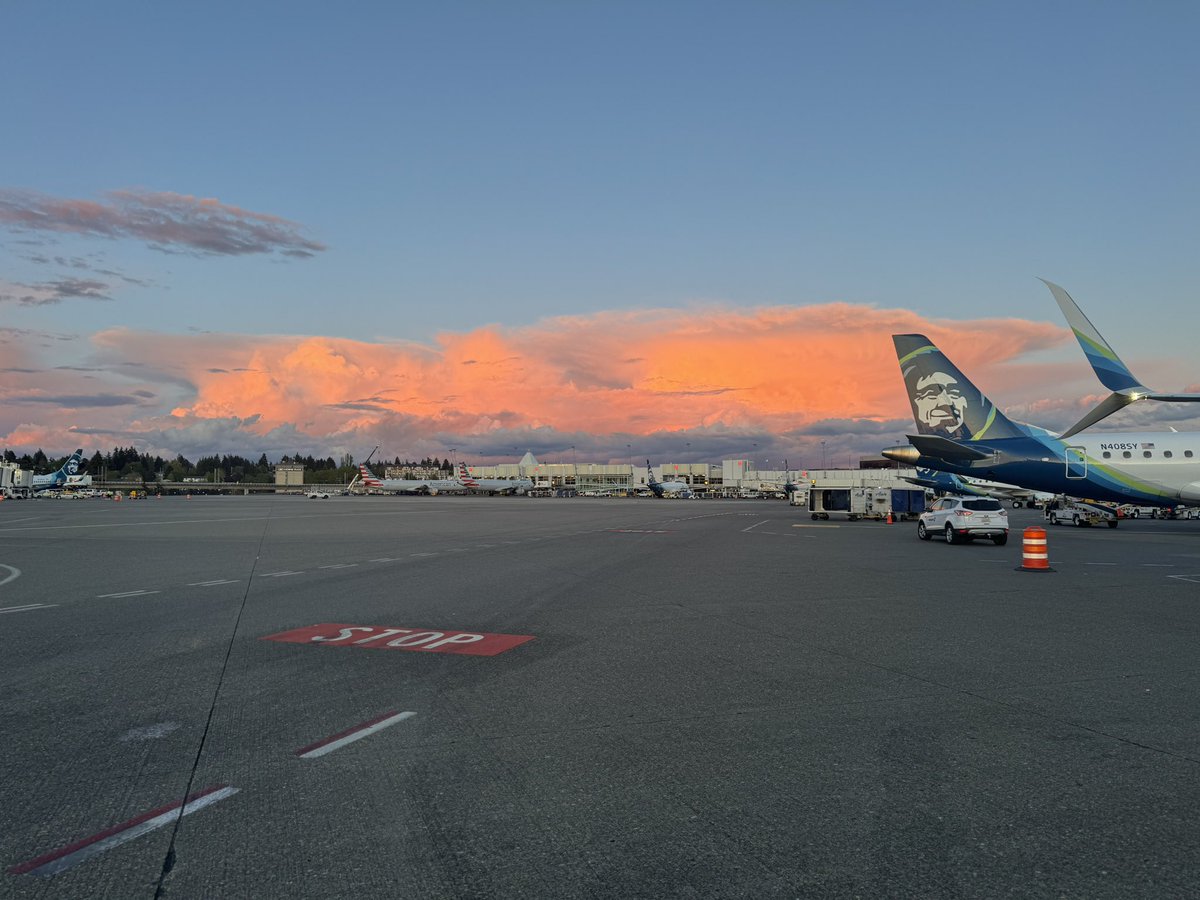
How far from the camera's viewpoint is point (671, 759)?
→ 20.0 ft

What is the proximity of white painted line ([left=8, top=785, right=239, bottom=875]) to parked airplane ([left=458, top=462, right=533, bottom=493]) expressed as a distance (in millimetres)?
160674

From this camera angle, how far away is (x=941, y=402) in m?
39.4

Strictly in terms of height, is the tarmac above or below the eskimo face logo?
below

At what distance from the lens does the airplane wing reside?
33.8 m

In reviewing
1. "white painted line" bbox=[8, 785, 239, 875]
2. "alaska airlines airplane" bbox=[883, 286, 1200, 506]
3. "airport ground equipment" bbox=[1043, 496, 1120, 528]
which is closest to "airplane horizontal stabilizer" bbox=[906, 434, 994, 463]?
"alaska airlines airplane" bbox=[883, 286, 1200, 506]

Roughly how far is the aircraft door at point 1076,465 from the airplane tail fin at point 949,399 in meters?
2.36

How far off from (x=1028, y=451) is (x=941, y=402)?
4.42 meters

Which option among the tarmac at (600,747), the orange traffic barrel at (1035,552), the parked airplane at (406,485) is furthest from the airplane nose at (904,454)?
the parked airplane at (406,485)

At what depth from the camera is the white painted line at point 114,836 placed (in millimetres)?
4395

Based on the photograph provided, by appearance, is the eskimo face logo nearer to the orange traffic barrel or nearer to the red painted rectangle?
the orange traffic barrel

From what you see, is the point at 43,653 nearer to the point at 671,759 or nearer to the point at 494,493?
the point at 671,759

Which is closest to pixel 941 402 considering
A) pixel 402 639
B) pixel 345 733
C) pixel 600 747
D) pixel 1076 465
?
pixel 1076 465

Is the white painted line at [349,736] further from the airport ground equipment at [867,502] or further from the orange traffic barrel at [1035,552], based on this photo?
the airport ground equipment at [867,502]

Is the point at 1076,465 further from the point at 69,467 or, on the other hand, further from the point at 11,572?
the point at 69,467
